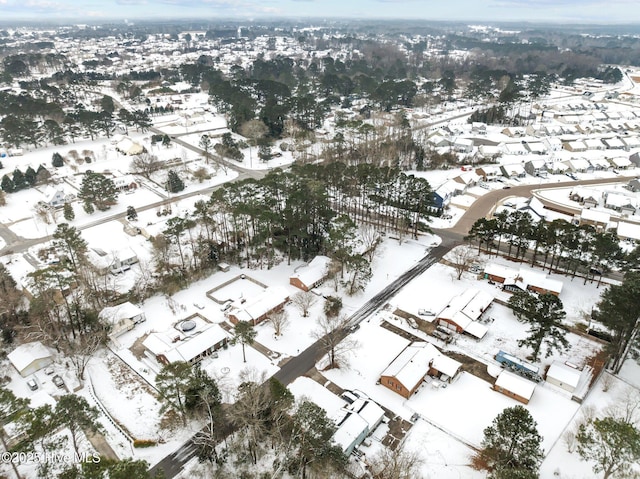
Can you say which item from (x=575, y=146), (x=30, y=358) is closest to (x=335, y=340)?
(x=30, y=358)

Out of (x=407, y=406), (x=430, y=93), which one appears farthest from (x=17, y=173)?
(x=430, y=93)

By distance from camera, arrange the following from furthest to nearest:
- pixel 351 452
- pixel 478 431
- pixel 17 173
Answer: pixel 17 173 → pixel 478 431 → pixel 351 452

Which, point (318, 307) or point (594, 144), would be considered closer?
point (318, 307)

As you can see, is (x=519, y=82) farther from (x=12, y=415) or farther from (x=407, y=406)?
(x=12, y=415)

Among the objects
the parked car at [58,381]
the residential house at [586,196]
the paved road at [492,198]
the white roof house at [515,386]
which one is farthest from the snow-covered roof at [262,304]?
the residential house at [586,196]

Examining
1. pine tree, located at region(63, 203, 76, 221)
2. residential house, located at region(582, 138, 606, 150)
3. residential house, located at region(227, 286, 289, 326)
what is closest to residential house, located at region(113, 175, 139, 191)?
pine tree, located at region(63, 203, 76, 221)

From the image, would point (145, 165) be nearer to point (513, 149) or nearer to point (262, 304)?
point (262, 304)

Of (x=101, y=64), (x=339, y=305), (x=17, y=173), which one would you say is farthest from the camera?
(x=101, y=64)
